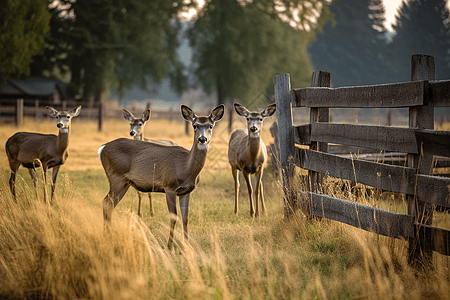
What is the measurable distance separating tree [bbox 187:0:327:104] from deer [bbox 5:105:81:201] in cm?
2392

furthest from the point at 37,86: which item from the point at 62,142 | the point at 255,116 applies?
the point at 255,116

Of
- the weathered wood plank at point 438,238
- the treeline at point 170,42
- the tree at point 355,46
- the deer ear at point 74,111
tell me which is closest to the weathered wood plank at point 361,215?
the weathered wood plank at point 438,238

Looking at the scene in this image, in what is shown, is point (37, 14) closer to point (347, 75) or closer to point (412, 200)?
point (412, 200)

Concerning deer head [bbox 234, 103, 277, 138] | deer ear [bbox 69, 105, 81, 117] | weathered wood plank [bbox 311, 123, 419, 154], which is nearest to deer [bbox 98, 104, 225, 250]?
weathered wood plank [bbox 311, 123, 419, 154]

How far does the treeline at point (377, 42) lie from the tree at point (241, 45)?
25932 millimetres

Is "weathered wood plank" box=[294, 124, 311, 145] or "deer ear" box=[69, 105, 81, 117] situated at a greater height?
"deer ear" box=[69, 105, 81, 117]

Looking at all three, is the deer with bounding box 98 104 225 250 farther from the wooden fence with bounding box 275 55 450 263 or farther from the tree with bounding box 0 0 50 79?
the tree with bounding box 0 0 50 79

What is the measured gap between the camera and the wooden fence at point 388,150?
12.3 feet

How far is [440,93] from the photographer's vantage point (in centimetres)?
373

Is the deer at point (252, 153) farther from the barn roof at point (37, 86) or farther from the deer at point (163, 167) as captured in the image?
the barn roof at point (37, 86)

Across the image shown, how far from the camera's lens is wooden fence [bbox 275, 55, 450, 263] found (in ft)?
12.3

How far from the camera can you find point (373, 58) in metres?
57.8

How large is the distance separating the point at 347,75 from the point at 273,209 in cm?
5401

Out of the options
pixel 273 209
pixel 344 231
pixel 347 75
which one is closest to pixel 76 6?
pixel 273 209
